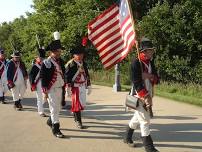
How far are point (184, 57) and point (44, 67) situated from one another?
44.1ft

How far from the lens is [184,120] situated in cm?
1205

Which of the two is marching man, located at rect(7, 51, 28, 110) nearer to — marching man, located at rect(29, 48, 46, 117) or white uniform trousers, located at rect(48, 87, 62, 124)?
marching man, located at rect(29, 48, 46, 117)

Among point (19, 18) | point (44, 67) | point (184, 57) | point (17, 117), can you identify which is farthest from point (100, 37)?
point (19, 18)

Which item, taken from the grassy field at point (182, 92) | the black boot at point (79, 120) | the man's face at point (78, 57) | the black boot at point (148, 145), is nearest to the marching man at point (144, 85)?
the black boot at point (148, 145)

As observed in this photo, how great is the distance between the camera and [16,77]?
15.6m

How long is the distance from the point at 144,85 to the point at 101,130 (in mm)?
2603

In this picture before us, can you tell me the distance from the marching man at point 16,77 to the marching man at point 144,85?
690cm

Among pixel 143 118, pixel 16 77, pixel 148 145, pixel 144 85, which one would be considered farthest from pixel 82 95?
pixel 16 77

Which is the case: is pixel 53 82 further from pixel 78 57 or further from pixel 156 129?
pixel 156 129

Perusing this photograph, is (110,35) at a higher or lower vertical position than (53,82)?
higher

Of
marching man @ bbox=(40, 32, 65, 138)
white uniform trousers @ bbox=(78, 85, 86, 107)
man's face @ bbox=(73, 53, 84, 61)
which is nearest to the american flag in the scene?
marching man @ bbox=(40, 32, 65, 138)

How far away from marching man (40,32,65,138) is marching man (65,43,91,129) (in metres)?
0.91

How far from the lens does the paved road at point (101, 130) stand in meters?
9.51

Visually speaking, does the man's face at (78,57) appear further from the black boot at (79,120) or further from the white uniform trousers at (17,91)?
the white uniform trousers at (17,91)
